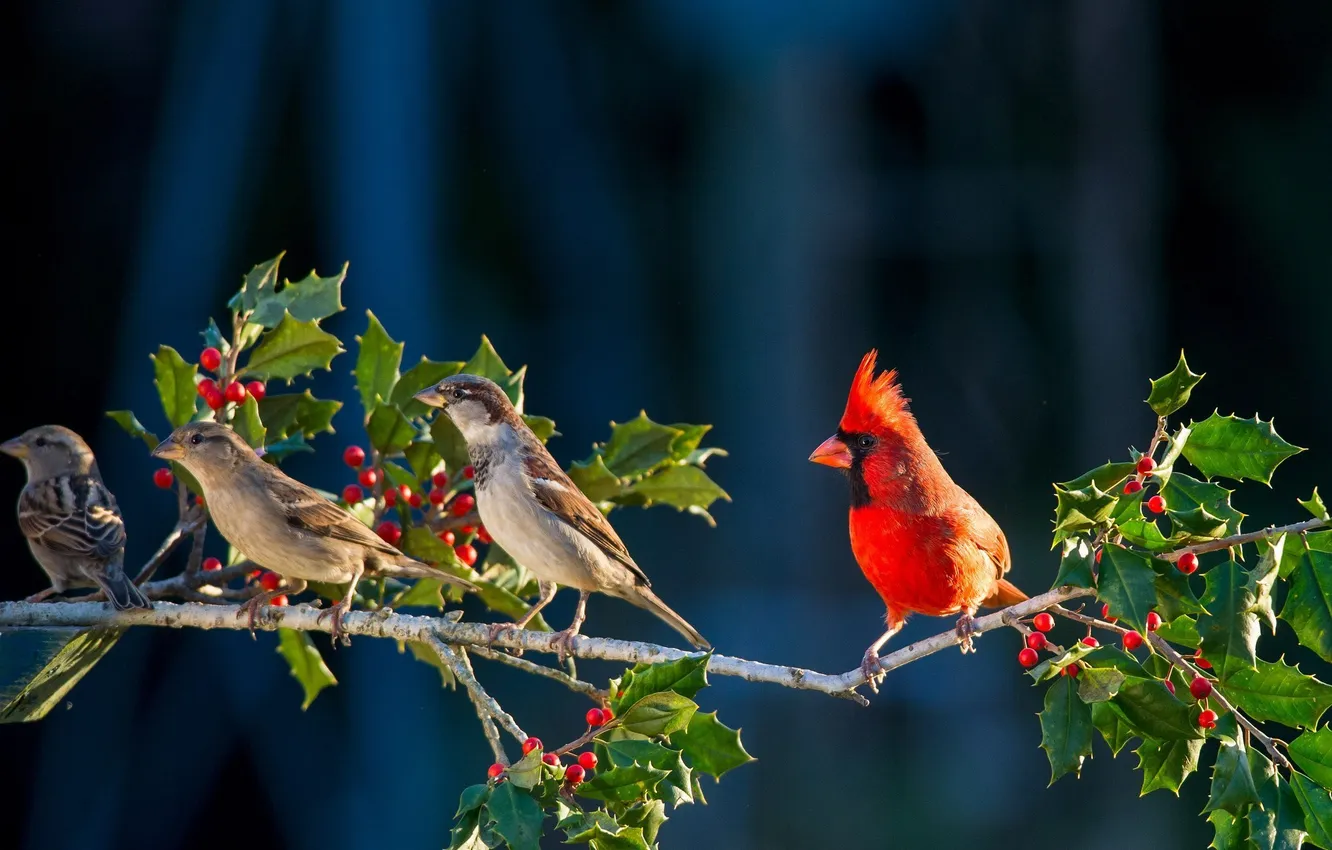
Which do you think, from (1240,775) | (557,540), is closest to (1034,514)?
(557,540)

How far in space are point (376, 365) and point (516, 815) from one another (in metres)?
0.58

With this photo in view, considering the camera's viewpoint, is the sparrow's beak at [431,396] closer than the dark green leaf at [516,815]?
No

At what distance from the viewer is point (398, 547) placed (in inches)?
53.3

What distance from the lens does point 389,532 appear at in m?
1.36

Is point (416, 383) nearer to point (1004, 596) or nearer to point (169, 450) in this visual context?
point (169, 450)

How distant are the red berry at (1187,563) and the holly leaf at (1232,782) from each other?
137 mm

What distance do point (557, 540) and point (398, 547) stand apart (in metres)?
0.18

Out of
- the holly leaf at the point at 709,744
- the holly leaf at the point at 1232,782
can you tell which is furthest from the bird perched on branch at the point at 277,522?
the holly leaf at the point at 1232,782

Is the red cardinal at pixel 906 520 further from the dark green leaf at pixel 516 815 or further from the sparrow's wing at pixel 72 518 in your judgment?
the sparrow's wing at pixel 72 518

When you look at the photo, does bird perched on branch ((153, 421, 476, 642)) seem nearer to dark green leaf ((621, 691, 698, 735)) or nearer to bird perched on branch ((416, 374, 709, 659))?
bird perched on branch ((416, 374, 709, 659))

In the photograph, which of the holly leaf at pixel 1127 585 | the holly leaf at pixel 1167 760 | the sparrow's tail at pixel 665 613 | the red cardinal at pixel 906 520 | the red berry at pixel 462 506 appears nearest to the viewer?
A: the holly leaf at pixel 1127 585

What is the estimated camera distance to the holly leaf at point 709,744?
1025 millimetres

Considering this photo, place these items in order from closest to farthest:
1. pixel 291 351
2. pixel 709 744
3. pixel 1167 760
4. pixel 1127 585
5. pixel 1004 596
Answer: pixel 1127 585
pixel 1167 760
pixel 709 744
pixel 1004 596
pixel 291 351

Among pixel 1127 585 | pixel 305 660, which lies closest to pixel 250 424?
pixel 305 660
